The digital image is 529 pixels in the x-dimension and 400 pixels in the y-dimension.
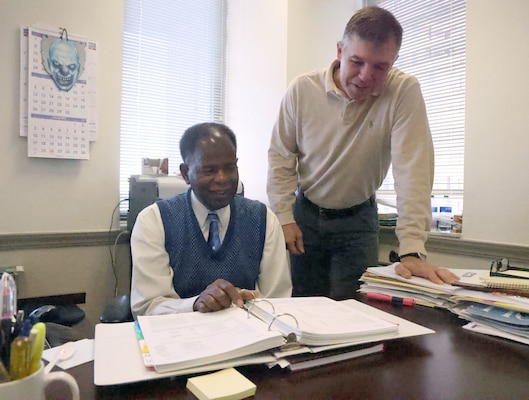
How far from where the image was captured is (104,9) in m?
2.29

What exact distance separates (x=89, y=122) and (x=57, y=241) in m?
0.65

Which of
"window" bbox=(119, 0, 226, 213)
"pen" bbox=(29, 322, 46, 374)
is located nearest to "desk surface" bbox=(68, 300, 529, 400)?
"pen" bbox=(29, 322, 46, 374)

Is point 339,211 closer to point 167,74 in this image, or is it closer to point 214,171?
point 214,171

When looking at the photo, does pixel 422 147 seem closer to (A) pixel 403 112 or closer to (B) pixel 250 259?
(A) pixel 403 112

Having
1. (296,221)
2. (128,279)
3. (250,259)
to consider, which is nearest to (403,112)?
(296,221)

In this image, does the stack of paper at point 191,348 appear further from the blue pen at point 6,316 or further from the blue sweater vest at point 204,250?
the blue sweater vest at point 204,250

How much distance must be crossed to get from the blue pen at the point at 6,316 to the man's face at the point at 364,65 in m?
1.14

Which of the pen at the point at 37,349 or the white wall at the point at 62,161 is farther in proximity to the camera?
the white wall at the point at 62,161

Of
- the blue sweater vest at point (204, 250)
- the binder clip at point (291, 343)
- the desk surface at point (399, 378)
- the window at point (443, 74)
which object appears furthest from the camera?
the window at point (443, 74)

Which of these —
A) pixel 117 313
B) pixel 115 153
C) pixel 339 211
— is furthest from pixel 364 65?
pixel 115 153

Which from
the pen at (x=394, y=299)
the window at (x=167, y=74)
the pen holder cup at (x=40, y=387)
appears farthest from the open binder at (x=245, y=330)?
the window at (x=167, y=74)

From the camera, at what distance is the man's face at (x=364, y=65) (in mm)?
1302

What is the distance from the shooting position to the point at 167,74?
290cm

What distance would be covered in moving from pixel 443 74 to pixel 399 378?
224 cm
